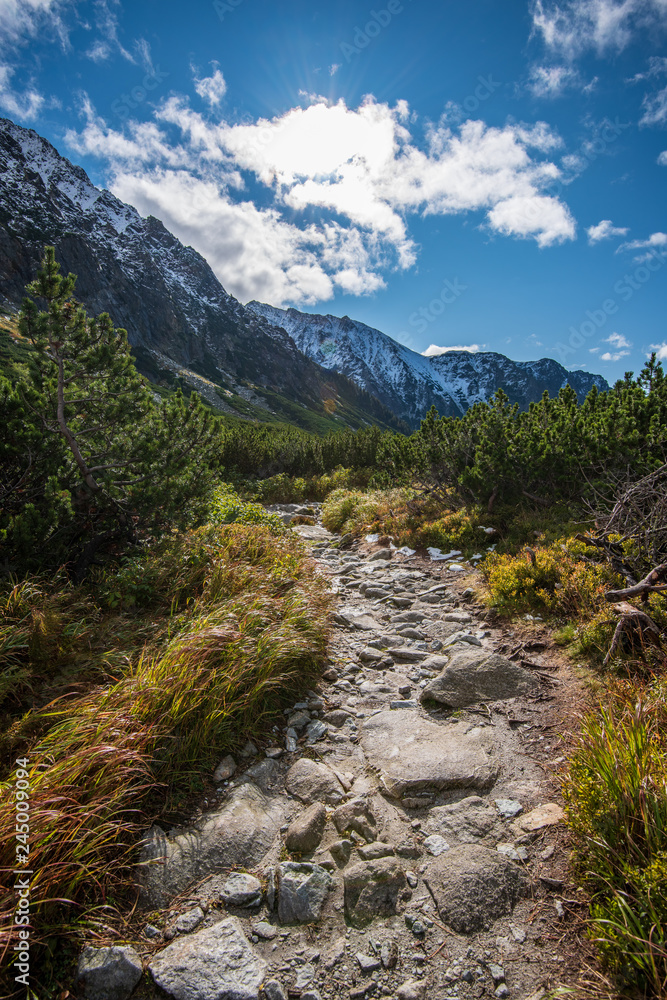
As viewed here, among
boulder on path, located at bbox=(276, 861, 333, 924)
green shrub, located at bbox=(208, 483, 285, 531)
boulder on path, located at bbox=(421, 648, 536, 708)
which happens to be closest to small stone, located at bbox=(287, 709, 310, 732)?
boulder on path, located at bbox=(421, 648, 536, 708)

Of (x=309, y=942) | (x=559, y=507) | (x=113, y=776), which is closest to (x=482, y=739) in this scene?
(x=309, y=942)

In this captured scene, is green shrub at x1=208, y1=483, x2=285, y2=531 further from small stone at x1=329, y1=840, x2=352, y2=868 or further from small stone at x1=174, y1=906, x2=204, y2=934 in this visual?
small stone at x1=174, y1=906, x2=204, y2=934

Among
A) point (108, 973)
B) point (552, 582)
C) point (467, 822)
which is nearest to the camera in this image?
point (108, 973)

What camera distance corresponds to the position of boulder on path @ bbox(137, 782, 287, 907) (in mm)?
2590

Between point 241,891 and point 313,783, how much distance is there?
1.05 meters

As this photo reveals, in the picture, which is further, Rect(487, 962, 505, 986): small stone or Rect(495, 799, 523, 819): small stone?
Rect(495, 799, 523, 819): small stone

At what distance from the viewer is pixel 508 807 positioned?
10.5 ft

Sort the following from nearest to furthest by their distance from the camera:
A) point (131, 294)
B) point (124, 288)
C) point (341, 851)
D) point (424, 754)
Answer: point (341, 851) → point (424, 754) → point (124, 288) → point (131, 294)

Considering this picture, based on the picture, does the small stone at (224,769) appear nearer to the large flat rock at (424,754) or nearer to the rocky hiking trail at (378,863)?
the rocky hiking trail at (378,863)

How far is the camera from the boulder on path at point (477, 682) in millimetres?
4742

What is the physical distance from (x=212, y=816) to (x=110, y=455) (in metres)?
5.20

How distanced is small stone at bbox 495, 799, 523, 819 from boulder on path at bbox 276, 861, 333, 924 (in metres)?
1.41

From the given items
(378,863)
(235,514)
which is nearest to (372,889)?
(378,863)

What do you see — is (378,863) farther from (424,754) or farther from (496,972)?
(424,754)
